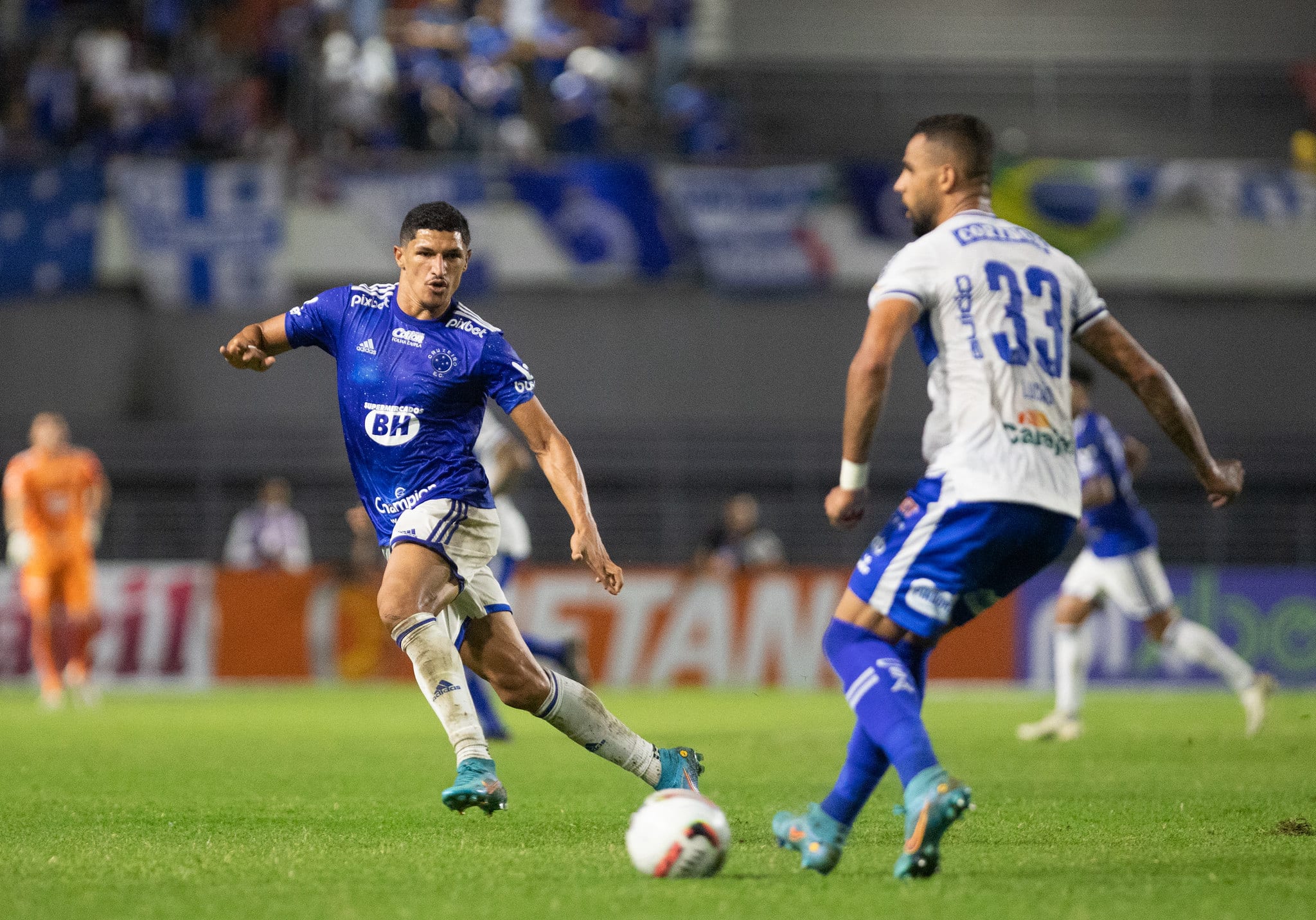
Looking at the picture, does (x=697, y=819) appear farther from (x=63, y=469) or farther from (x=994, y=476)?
(x=63, y=469)

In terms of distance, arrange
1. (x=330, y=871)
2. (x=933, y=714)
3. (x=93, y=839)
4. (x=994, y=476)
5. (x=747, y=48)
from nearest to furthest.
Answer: (x=994, y=476)
(x=330, y=871)
(x=93, y=839)
(x=933, y=714)
(x=747, y=48)

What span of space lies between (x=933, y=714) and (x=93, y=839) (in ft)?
30.5

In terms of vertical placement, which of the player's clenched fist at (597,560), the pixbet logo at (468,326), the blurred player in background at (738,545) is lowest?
the blurred player in background at (738,545)

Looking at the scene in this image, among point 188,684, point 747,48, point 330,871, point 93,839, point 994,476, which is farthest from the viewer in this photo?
point 747,48

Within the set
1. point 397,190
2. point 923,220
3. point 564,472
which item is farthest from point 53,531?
point 923,220

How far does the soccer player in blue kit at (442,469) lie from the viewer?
6.40 metres

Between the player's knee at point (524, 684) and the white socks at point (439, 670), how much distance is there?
0.16m

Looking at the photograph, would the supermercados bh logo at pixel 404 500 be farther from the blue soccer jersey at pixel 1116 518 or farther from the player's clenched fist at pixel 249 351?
the blue soccer jersey at pixel 1116 518

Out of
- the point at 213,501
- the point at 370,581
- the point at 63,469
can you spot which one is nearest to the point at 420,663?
the point at 63,469

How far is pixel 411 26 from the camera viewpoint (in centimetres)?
2311

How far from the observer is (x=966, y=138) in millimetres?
5207

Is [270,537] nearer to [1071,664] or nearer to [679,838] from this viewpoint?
[1071,664]

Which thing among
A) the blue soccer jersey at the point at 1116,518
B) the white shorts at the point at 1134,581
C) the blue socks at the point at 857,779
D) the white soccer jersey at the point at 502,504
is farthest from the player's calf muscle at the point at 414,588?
the white shorts at the point at 1134,581

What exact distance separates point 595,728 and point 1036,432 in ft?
7.59
